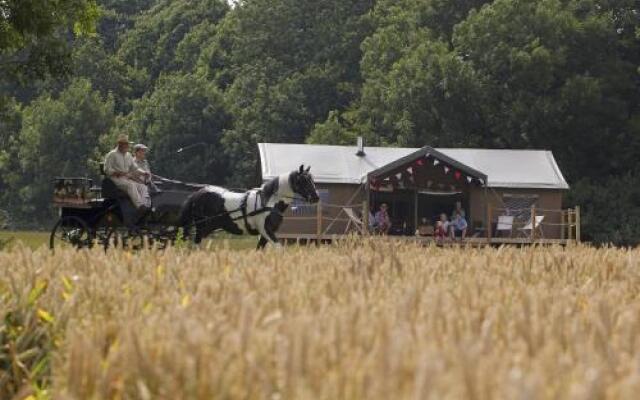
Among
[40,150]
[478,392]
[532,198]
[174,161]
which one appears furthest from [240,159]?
[478,392]

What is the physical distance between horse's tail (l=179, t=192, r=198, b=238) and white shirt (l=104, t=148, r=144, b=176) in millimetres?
1715

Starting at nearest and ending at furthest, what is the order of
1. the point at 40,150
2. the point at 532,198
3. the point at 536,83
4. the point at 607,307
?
the point at 607,307, the point at 532,198, the point at 536,83, the point at 40,150

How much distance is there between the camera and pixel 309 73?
79.2 meters

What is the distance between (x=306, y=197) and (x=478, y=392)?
17.9 meters

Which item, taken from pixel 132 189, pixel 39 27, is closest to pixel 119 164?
pixel 132 189

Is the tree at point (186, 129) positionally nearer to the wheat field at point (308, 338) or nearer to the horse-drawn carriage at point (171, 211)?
the horse-drawn carriage at point (171, 211)

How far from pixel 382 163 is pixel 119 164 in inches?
1229

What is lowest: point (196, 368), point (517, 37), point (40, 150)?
point (196, 368)

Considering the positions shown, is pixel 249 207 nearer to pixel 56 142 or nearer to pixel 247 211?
pixel 247 211

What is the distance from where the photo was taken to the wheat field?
8.54ft

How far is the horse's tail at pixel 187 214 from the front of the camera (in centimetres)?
2020

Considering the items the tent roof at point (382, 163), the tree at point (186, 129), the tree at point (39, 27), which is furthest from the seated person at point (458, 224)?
the tree at point (186, 129)

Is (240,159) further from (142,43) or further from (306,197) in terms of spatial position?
(306,197)

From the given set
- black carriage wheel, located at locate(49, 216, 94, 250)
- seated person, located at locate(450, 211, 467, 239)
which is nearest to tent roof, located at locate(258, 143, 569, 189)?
seated person, located at locate(450, 211, 467, 239)
